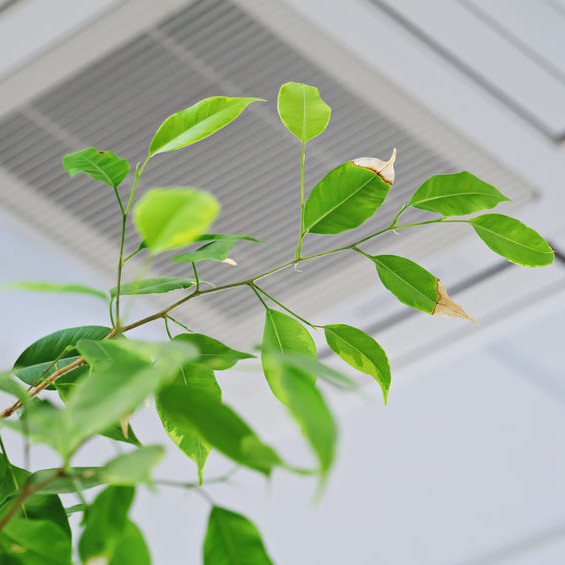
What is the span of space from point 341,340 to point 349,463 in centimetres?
200

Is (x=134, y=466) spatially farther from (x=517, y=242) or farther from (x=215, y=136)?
(x=215, y=136)

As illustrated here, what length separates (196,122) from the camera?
0.34m

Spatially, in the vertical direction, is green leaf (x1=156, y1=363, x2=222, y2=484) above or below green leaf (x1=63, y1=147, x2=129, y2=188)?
below

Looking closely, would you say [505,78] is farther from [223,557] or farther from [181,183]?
[223,557]

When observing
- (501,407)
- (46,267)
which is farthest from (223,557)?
(501,407)

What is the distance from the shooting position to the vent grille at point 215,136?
3.32 ft

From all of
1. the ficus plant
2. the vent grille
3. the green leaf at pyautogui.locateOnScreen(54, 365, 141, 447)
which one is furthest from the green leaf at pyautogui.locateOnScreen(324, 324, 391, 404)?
the vent grille

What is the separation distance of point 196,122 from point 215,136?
A: 0.77 m

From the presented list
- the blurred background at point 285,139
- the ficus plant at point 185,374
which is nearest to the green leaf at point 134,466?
the ficus plant at point 185,374

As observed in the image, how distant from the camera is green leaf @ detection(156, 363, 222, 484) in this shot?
34 centimetres

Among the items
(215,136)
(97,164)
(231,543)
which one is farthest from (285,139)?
(231,543)

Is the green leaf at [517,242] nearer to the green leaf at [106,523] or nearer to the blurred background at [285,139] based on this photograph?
the green leaf at [106,523]

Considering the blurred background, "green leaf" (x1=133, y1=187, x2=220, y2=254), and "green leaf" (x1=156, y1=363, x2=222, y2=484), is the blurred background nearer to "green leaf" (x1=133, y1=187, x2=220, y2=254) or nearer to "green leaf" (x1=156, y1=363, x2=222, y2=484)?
"green leaf" (x1=156, y1=363, x2=222, y2=484)

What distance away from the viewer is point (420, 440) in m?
2.20
